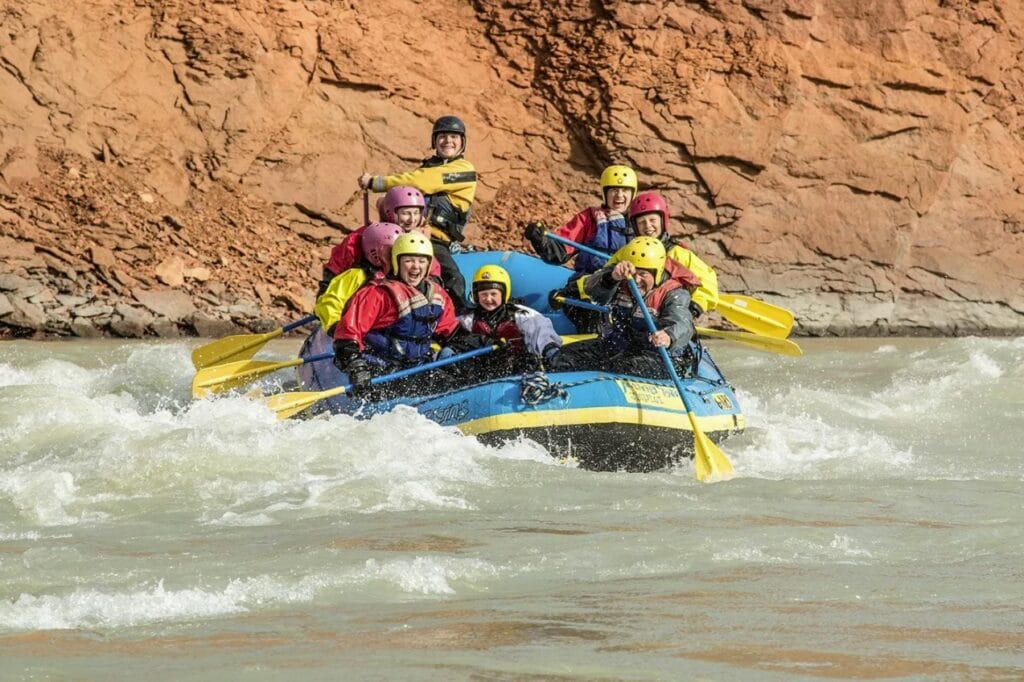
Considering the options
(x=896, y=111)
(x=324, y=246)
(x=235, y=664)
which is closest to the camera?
(x=235, y=664)

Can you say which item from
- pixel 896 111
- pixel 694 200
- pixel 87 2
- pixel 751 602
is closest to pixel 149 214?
pixel 87 2

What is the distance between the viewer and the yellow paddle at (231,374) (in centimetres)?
1008

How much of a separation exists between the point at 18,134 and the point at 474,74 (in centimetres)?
533

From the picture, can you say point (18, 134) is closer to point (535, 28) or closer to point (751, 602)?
point (535, 28)

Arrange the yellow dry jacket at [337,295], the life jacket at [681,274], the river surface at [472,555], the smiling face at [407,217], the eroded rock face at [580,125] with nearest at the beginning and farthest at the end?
the river surface at [472,555], the yellow dry jacket at [337,295], the life jacket at [681,274], the smiling face at [407,217], the eroded rock face at [580,125]

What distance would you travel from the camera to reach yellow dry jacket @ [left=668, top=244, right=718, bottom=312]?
10109mm

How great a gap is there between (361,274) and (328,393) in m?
0.97

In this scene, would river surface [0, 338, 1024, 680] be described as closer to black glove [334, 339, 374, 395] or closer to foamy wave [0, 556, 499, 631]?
foamy wave [0, 556, 499, 631]

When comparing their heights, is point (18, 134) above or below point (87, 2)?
below

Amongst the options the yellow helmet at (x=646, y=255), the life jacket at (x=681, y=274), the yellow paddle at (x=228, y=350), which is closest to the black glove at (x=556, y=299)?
the life jacket at (x=681, y=274)

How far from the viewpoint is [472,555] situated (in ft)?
19.9

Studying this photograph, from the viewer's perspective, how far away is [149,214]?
17656mm

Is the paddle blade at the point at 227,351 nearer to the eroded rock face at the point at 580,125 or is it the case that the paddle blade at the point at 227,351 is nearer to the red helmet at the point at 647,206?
the red helmet at the point at 647,206

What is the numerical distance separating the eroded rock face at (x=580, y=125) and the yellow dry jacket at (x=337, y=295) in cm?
802
